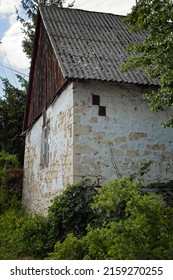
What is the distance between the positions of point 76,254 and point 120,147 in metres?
4.53

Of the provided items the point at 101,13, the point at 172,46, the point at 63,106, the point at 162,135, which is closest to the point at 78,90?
the point at 63,106

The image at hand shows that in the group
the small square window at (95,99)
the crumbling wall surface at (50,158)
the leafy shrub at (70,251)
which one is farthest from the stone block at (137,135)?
the leafy shrub at (70,251)

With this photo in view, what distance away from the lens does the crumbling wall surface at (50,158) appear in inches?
386

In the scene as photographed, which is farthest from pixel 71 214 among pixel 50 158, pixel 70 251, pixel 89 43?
pixel 89 43

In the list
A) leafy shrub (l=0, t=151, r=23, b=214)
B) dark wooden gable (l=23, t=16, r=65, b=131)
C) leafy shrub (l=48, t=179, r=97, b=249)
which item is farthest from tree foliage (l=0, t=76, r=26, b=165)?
leafy shrub (l=48, t=179, r=97, b=249)

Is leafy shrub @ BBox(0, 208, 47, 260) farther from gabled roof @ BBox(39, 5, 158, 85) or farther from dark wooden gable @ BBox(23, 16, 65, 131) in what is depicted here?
dark wooden gable @ BBox(23, 16, 65, 131)

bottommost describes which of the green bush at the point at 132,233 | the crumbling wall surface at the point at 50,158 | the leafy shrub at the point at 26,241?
the leafy shrub at the point at 26,241

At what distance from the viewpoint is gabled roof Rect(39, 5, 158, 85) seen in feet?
32.3

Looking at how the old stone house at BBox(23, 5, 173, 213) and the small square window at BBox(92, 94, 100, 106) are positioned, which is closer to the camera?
the old stone house at BBox(23, 5, 173, 213)

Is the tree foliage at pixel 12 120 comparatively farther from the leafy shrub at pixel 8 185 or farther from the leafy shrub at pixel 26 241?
the leafy shrub at pixel 26 241

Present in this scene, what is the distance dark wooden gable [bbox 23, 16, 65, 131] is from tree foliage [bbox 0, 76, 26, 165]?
3.56 meters

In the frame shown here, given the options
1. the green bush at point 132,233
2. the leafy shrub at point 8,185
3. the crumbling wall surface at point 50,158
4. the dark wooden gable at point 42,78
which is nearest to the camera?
the green bush at point 132,233

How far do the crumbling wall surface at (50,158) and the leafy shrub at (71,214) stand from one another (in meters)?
0.99
